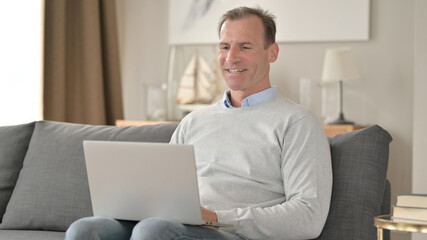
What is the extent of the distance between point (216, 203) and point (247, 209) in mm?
181

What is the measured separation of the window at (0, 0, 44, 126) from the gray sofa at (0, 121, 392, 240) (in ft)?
4.23

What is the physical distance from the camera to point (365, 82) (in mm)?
4039

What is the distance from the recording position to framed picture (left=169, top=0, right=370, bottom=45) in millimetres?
4016

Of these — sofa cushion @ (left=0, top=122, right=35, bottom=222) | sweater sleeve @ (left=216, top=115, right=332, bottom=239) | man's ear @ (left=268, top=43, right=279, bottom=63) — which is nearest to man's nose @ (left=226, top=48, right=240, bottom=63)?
man's ear @ (left=268, top=43, right=279, bottom=63)

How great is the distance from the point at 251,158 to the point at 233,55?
0.37m

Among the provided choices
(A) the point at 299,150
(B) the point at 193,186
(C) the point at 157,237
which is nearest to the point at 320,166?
(A) the point at 299,150

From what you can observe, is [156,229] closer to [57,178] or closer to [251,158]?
[251,158]

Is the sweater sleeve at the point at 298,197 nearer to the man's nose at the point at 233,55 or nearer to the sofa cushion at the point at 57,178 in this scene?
the man's nose at the point at 233,55

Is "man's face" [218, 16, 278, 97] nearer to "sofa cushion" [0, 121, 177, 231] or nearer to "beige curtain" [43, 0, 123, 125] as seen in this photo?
"sofa cushion" [0, 121, 177, 231]

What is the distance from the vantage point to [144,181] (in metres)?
1.58

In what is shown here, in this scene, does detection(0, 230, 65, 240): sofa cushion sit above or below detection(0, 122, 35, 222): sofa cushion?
below

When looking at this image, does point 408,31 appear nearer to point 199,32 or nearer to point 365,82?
point 365,82

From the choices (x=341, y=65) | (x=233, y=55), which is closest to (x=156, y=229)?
(x=233, y=55)

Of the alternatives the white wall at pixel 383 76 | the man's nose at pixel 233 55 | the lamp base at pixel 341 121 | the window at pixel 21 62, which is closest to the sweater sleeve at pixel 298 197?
the man's nose at pixel 233 55
